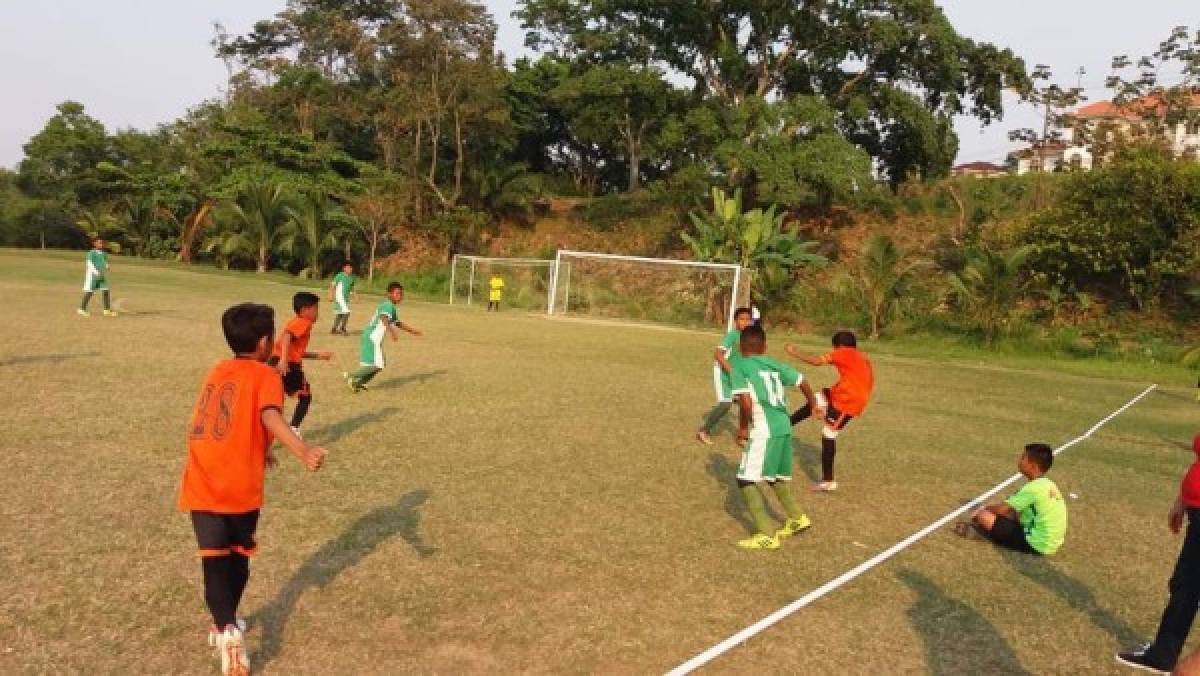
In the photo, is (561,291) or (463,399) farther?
(561,291)

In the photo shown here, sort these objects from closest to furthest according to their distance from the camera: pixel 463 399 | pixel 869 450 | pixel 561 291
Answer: pixel 869 450 < pixel 463 399 < pixel 561 291

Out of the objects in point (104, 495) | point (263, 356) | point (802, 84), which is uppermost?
point (802, 84)

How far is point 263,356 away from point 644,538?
295 centimetres

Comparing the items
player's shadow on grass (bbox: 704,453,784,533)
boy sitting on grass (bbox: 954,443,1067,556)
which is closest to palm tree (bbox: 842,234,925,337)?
player's shadow on grass (bbox: 704,453,784,533)

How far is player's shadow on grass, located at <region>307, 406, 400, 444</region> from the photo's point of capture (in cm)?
828

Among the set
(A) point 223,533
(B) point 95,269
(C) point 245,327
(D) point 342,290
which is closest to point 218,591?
(A) point 223,533

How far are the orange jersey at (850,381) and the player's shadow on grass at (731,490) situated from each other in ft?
3.60

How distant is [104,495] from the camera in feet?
19.5

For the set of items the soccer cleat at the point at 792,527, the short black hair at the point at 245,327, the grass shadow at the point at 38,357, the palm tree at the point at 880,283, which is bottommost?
the grass shadow at the point at 38,357

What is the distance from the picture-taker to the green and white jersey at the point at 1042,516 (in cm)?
605

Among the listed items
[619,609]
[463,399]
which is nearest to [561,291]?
[463,399]

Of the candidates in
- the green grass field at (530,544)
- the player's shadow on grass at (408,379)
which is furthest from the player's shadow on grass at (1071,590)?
the player's shadow on grass at (408,379)

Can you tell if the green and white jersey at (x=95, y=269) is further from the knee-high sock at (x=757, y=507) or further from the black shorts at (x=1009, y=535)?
the black shorts at (x=1009, y=535)

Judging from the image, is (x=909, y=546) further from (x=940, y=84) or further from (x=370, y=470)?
(x=940, y=84)
